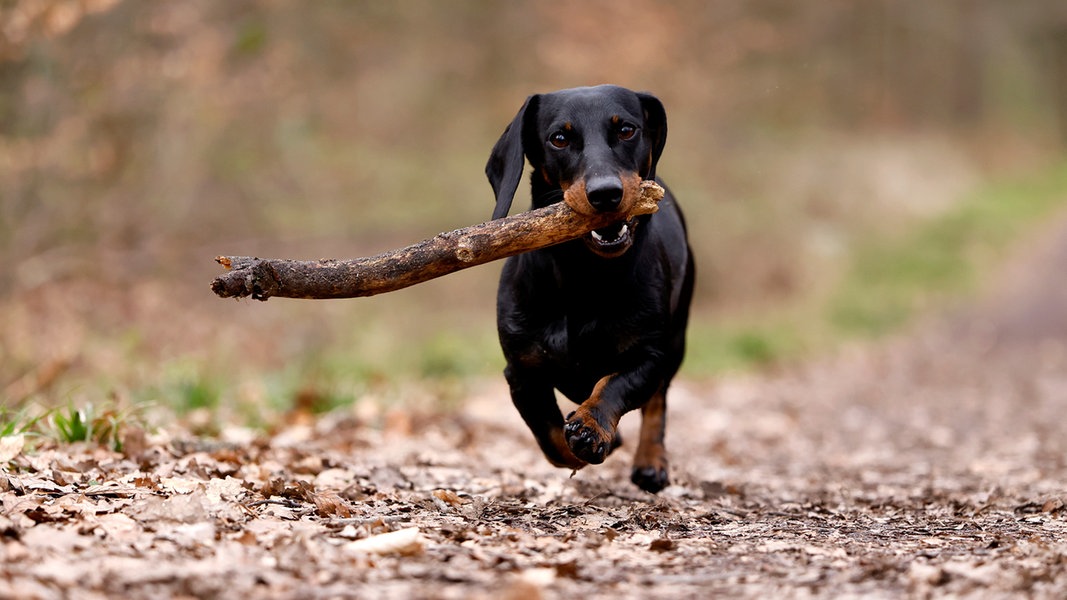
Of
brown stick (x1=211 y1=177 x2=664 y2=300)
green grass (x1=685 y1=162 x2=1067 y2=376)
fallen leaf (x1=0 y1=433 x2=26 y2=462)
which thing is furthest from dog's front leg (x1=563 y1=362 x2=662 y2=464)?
green grass (x1=685 y1=162 x2=1067 y2=376)

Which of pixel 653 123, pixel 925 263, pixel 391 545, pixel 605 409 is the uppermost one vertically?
pixel 925 263

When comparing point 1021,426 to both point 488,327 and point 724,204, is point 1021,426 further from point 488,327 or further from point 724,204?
point 724,204

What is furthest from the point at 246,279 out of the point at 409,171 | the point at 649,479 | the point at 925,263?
the point at 925,263

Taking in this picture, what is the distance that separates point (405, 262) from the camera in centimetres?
325

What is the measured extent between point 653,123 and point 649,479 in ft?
4.39

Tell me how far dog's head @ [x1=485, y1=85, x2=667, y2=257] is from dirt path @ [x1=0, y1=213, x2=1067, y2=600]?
97 centimetres

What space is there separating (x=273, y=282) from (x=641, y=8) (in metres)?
12.7

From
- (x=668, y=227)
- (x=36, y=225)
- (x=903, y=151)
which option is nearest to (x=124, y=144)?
(x=36, y=225)

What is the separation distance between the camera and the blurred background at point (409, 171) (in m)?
7.43

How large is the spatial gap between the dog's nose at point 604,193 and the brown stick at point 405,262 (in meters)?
0.05

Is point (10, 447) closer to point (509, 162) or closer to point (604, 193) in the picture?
point (509, 162)

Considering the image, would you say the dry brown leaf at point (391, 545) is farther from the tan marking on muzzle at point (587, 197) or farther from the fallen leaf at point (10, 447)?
the fallen leaf at point (10, 447)

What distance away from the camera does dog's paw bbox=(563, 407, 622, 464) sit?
339 centimetres

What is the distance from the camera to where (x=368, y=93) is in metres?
14.9
